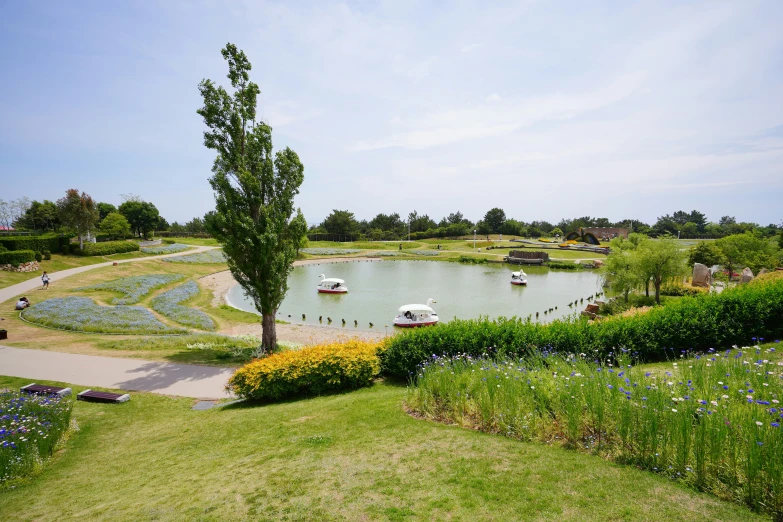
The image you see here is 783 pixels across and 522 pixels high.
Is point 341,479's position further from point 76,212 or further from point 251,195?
point 76,212

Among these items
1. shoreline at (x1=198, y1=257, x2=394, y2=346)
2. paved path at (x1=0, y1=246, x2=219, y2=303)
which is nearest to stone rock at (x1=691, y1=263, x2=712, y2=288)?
shoreline at (x1=198, y1=257, x2=394, y2=346)

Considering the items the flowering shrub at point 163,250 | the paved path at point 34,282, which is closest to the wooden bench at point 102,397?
the paved path at point 34,282

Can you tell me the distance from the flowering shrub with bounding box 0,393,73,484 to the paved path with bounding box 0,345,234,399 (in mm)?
3173

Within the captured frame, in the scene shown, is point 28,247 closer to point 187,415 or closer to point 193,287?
point 193,287

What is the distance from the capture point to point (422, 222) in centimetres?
12775

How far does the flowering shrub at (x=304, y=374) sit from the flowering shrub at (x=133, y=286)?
23924mm

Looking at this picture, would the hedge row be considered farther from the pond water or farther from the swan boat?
the swan boat

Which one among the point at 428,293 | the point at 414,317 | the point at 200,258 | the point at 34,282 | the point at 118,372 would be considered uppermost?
the point at 200,258

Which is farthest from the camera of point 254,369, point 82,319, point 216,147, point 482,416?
point 82,319

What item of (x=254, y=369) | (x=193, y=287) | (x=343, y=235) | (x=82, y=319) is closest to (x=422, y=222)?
(x=343, y=235)

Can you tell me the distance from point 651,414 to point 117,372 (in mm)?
17257

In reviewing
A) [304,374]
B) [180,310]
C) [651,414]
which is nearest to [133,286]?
[180,310]

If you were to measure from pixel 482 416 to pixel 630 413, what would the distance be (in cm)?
253

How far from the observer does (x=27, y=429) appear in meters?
8.03
